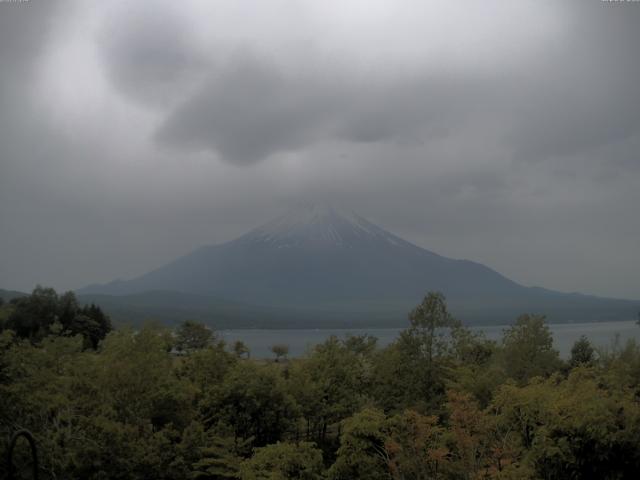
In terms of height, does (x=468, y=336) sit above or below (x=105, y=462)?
above

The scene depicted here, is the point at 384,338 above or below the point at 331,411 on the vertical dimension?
below

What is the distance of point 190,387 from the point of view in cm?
1841

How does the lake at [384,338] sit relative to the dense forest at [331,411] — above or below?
below

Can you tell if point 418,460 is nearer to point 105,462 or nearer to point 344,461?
point 344,461

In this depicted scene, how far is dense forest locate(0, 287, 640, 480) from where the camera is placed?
1370 cm

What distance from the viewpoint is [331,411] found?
1962 cm

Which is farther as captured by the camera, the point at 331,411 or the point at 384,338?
the point at 384,338

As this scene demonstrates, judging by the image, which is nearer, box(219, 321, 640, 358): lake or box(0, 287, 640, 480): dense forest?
box(0, 287, 640, 480): dense forest

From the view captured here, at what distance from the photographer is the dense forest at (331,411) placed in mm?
Answer: 13703

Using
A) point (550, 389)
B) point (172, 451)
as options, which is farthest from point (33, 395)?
point (550, 389)

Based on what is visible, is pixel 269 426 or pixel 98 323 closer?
pixel 269 426

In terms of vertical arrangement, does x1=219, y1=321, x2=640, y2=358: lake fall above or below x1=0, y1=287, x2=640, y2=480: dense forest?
below

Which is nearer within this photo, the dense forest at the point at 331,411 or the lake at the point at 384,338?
the dense forest at the point at 331,411

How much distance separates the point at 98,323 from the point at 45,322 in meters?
4.46
